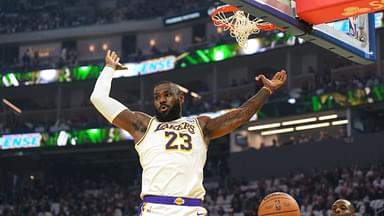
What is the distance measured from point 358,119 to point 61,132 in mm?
14093

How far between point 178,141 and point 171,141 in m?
0.05

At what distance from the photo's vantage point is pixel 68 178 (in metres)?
36.3

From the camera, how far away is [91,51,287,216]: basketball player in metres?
4.53

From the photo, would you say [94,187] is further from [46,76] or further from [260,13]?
[260,13]

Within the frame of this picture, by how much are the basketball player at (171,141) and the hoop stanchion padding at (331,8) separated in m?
2.10

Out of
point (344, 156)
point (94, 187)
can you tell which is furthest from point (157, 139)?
point (94, 187)

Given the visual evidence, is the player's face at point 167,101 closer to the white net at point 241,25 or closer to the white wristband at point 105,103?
the white wristband at point 105,103

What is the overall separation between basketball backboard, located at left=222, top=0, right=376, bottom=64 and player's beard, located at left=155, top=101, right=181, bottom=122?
5.86 feet

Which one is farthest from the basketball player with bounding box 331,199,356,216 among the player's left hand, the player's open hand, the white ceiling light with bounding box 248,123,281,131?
the white ceiling light with bounding box 248,123,281,131

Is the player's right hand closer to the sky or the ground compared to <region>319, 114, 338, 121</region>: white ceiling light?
closer to the ground

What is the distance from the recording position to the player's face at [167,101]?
15.2ft

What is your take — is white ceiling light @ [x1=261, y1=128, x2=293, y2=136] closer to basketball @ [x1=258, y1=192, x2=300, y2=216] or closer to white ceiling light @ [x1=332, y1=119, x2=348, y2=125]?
white ceiling light @ [x1=332, y1=119, x2=348, y2=125]

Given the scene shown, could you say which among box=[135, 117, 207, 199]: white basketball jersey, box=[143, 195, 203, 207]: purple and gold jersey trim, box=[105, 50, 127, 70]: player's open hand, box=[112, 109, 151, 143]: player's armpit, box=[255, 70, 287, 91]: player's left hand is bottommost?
box=[143, 195, 203, 207]: purple and gold jersey trim

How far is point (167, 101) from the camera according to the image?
15.3ft
